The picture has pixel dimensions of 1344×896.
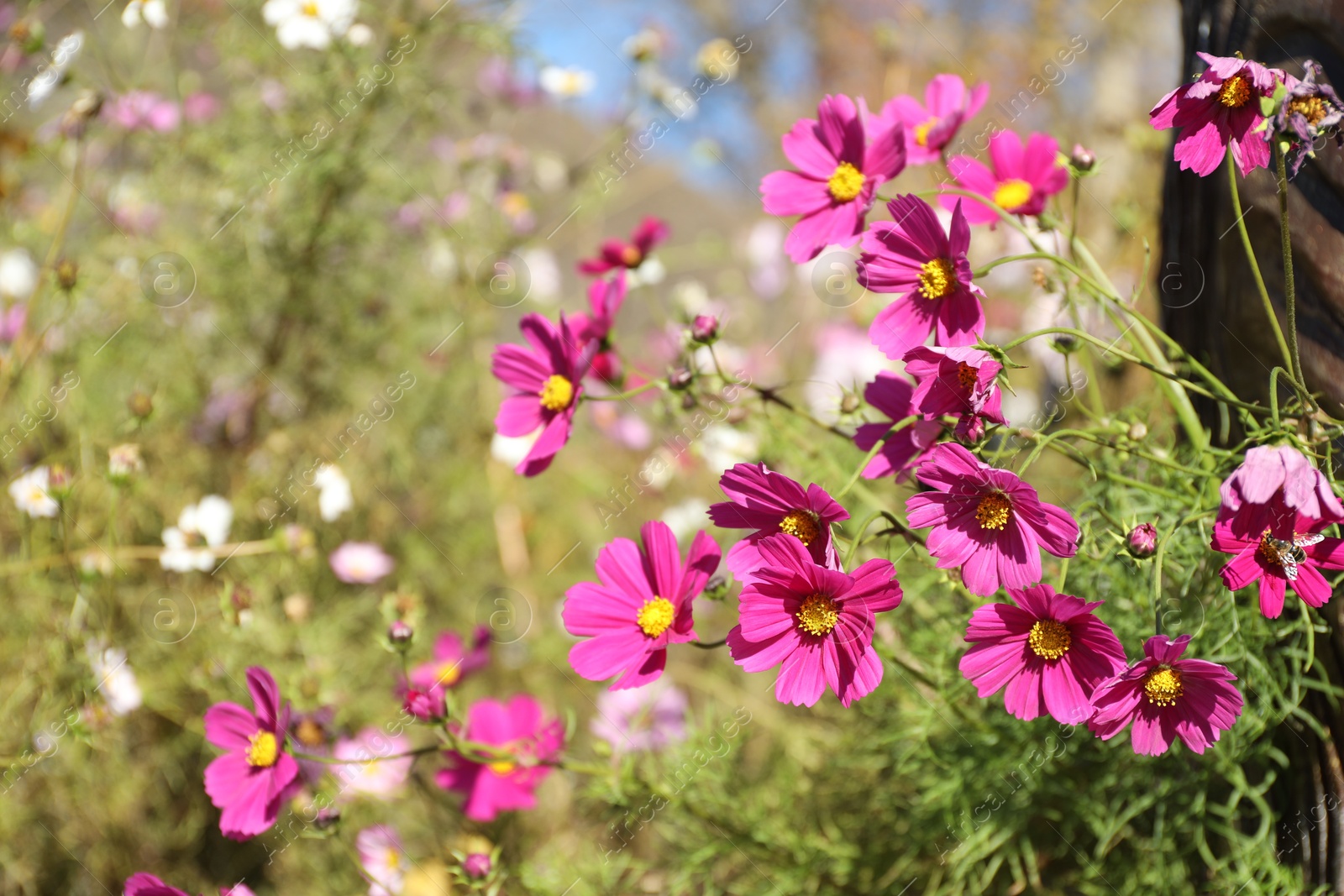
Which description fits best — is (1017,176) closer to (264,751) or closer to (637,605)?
(637,605)

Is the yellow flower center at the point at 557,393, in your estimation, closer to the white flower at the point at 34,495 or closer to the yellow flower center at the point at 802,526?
the yellow flower center at the point at 802,526

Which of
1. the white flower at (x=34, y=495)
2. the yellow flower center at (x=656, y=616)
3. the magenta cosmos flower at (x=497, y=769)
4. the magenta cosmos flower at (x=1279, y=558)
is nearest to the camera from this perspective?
the magenta cosmos flower at (x=1279, y=558)

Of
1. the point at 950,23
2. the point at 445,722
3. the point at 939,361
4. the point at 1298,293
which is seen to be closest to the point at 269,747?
the point at 445,722

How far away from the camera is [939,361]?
17.1 inches

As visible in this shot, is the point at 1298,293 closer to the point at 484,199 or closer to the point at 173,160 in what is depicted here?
the point at 484,199

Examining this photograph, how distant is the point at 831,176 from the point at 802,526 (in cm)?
24

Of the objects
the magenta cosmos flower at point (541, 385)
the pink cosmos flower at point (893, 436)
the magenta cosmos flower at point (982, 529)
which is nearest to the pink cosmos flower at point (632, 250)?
the magenta cosmos flower at point (541, 385)

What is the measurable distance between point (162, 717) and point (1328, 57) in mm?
1241

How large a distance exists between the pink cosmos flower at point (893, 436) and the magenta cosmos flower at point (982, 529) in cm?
5

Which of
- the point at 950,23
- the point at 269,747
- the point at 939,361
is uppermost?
the point at 939,361

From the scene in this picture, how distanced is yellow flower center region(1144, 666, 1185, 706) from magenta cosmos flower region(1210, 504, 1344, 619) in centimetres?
5

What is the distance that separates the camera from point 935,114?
64 centimetres

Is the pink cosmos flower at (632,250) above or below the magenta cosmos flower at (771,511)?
below

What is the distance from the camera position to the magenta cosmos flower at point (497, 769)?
0.75 meters
